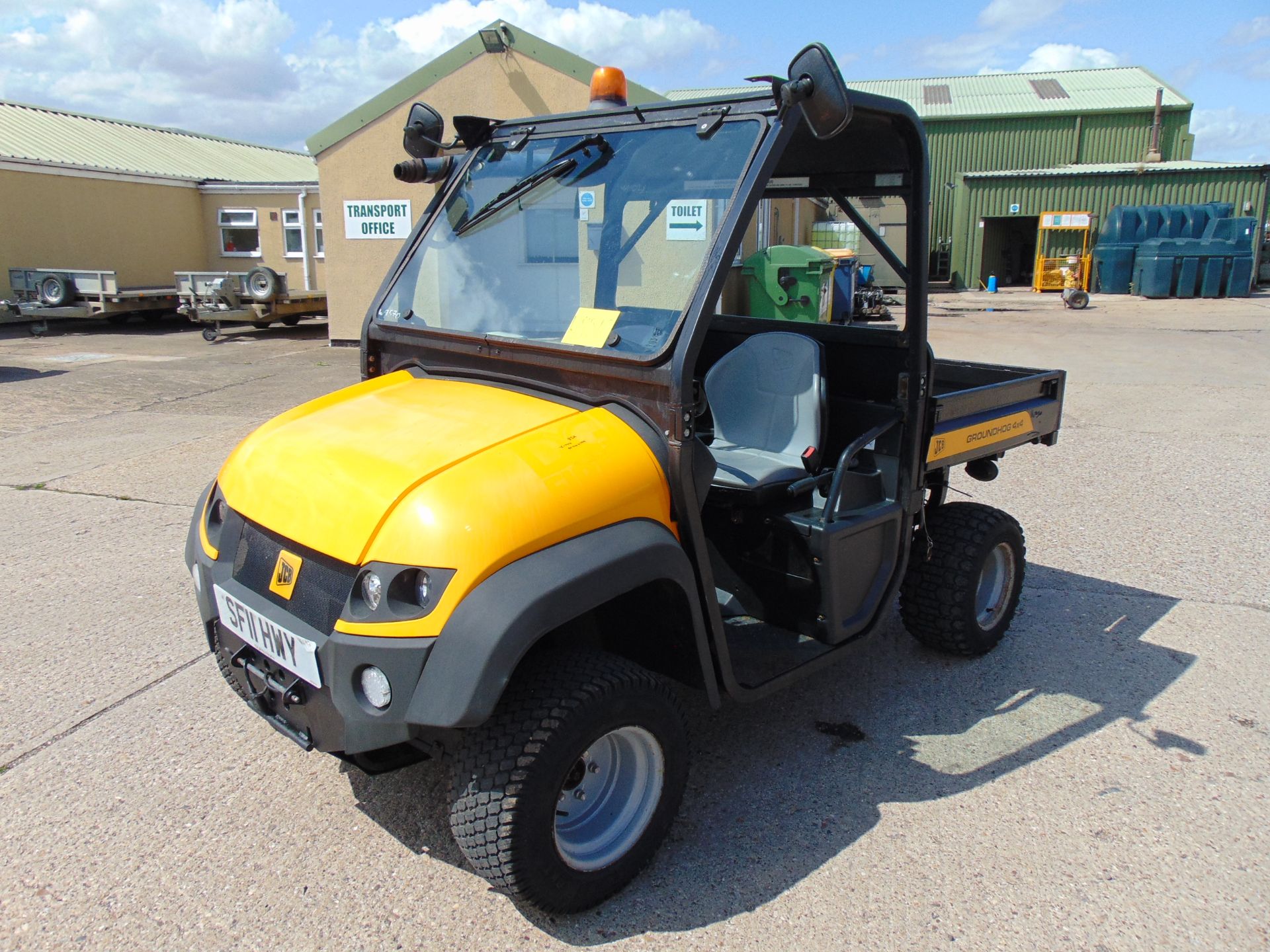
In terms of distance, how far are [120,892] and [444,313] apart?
1981 mm

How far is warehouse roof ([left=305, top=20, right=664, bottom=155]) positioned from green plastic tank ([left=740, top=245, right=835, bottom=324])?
246 cm

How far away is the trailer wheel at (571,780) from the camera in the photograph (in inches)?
88.3

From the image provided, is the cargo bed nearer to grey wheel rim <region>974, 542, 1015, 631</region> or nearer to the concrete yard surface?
grey wheel rim <region>974, 542, 1015, 631</region>

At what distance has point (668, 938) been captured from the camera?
2400mm

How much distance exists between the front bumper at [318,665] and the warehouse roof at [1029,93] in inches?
1101

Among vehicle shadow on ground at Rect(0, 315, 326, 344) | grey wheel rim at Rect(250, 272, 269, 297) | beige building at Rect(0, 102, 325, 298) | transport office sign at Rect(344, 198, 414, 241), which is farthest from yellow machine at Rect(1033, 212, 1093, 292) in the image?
grey wheel rim at Rect(250, 272, 269, 297)

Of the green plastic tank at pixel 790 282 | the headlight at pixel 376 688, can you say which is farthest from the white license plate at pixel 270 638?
the green plastic tank at pixel 790 282

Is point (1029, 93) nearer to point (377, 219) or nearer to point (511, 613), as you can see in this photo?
point (377, 219)

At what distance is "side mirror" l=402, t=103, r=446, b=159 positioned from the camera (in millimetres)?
3490

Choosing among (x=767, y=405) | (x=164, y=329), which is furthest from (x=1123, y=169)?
(x=767, y=405)

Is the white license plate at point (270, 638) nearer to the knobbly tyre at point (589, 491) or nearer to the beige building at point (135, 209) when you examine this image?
the knobbly tyre at point (589, 491)

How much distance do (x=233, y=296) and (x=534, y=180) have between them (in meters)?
13.7

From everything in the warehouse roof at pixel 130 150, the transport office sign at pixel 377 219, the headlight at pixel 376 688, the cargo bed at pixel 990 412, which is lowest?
the headlight at pixel 376 688

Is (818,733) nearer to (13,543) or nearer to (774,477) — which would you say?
(774,477)
